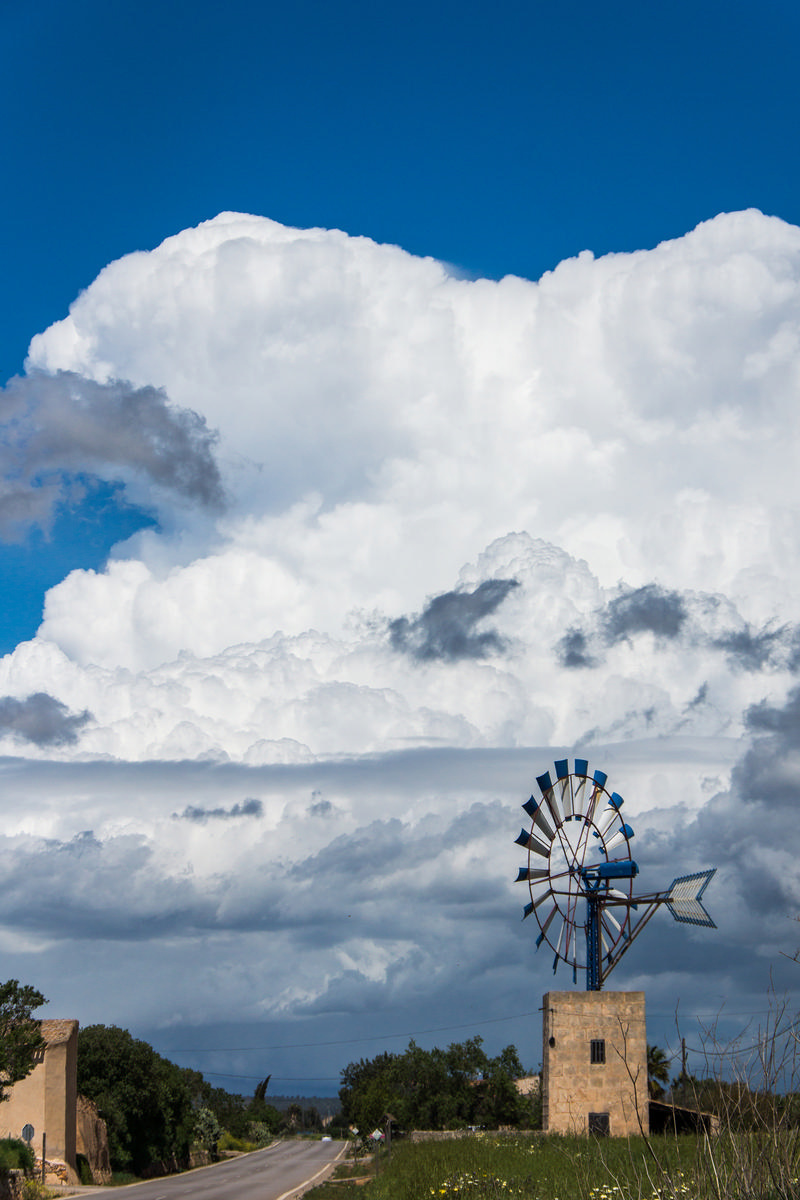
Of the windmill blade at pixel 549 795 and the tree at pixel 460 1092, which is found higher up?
the windmill blade at pixel 549 795

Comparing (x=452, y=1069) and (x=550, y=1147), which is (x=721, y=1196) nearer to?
(x=550, y=1147)

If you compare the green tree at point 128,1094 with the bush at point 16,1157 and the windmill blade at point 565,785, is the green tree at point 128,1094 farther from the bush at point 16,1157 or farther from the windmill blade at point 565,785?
the windmill blade at point 565,785

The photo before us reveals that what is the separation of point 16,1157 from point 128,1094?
2059 centimetres

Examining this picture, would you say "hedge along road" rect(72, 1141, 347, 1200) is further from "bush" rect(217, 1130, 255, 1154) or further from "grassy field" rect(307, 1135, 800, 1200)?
"bush" rect(217, 1130, 255, 1154)

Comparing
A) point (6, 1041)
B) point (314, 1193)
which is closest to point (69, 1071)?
point (314, 1193)

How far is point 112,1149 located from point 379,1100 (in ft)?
110

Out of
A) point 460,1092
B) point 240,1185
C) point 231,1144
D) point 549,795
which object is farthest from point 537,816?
point 231,1144

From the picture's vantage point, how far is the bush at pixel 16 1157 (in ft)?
126

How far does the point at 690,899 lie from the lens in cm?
3997

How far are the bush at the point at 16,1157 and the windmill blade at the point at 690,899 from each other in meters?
24.5

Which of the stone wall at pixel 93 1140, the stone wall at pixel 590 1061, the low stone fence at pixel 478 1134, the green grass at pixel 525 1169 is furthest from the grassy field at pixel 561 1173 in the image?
the stone wall at pixel 93 1140

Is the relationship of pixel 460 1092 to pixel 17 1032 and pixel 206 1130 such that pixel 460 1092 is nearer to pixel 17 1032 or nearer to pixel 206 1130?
pixel 206 1130

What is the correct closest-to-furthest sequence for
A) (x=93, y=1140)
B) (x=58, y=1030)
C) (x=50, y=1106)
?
(x=50, y=1106) < (x=58, y=1030) < (x=93, y=1140)

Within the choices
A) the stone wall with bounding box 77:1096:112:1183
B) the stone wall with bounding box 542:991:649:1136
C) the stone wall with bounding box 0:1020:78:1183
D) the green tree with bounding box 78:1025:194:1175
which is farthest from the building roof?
the stone wall with bounding box 542:991:649:1136
